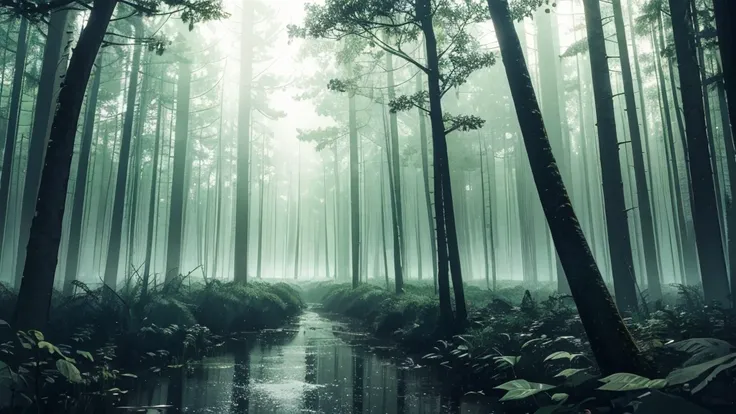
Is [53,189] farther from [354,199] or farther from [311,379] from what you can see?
[354,199]

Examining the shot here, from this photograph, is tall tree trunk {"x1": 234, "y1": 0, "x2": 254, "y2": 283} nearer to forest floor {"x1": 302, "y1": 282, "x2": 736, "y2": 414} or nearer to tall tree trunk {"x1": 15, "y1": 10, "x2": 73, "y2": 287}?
tall tree trunk {"x1": 15, "y1": 10, "x2": 73, "y2": 287}

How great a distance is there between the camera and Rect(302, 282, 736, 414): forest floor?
2.62 m

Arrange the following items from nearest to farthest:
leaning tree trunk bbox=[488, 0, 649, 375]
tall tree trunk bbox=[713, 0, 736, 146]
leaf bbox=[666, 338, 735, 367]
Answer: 1. leaf bbox=[666, 338, 735, 367]
2. tall tree trunk bbox=[713, 0, 736, 146]
3. leaning tree trunk bbox=[488, 0, 649, 375]

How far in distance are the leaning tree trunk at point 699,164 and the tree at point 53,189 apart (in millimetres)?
9894

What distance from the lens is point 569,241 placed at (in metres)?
4.08

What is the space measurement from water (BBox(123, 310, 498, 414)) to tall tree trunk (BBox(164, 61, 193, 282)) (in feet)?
25.7

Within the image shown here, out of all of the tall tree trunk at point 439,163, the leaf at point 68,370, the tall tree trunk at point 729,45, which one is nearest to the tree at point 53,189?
the leaf at point 68,370

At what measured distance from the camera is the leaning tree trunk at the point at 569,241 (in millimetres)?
3707

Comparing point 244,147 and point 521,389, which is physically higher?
point 244,147

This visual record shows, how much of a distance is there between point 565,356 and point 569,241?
3.76 ft

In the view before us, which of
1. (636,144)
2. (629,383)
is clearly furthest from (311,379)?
(636,144)

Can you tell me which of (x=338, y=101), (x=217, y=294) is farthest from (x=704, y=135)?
(x=338, y=101)

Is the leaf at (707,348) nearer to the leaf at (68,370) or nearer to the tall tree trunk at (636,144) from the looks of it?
the leaf at (68,370)

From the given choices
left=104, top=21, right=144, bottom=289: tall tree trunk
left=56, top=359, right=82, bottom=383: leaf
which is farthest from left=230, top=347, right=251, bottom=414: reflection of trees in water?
left=104, top=21, right=144, bottom=289: tall tree trunk
